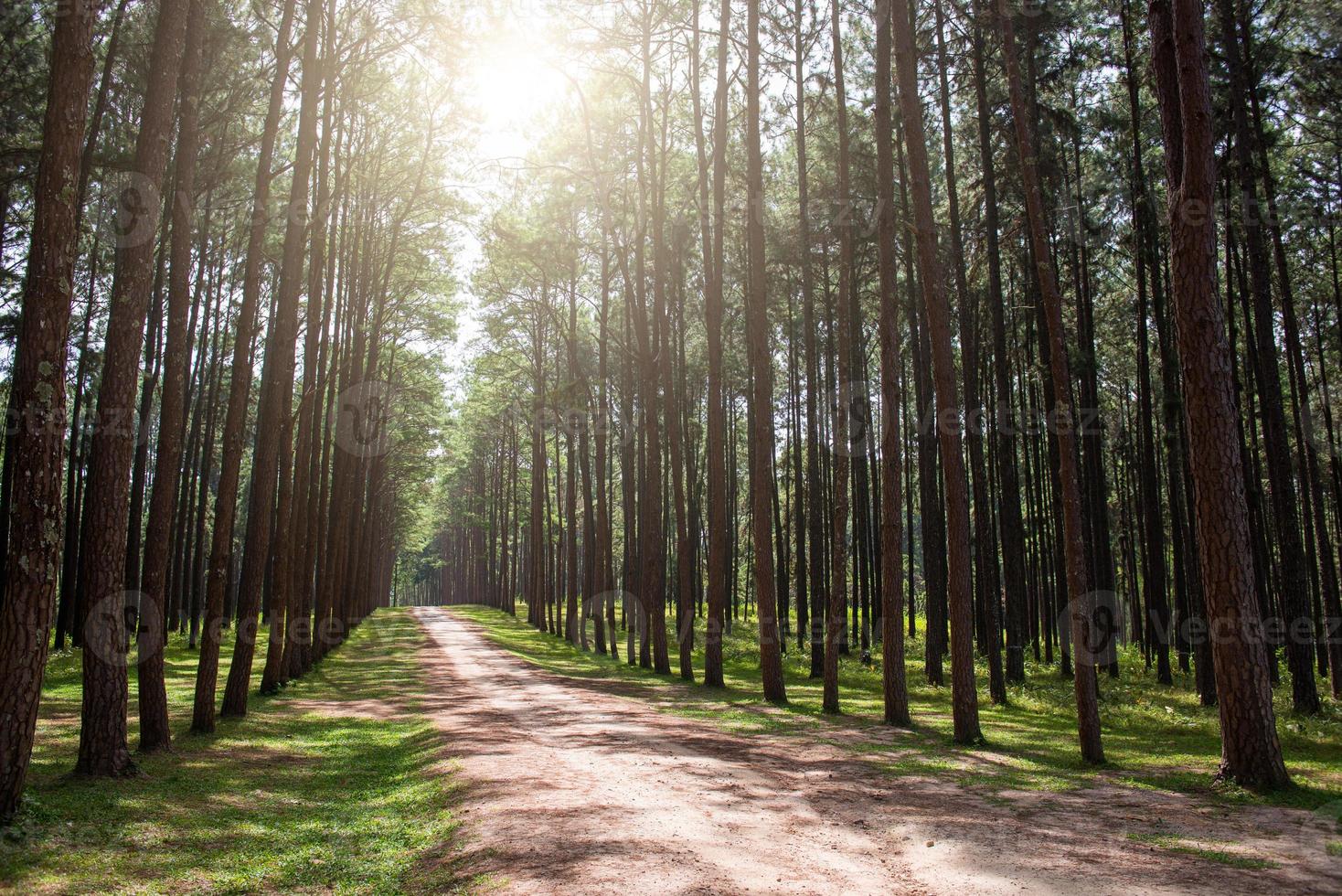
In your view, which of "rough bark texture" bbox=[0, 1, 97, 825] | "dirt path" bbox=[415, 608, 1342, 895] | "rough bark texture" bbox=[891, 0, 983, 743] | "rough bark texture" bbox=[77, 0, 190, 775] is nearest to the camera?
"dirt path" bbox=[415, 608, 1342, 895]

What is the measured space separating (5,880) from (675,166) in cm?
2368

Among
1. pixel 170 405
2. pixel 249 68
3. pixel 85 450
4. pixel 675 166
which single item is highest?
pixel 675 166

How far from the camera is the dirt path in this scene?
5.40 m

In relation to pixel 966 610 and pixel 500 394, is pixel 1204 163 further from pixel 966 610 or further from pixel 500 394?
pixel 500 394

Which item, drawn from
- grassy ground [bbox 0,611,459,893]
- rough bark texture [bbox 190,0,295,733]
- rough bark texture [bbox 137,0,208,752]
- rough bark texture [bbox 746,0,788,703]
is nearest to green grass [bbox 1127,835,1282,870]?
grassy ground [bbox 0,611,459,893]

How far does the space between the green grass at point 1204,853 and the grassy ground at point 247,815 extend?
5162mm

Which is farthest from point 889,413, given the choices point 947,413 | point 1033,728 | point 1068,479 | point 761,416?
point 1033,728

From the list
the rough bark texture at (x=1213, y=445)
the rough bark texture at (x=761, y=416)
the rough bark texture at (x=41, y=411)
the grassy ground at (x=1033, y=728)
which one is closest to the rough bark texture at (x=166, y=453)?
the rough bark texture at (x=41, y=411)

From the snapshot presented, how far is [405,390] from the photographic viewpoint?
3253cm

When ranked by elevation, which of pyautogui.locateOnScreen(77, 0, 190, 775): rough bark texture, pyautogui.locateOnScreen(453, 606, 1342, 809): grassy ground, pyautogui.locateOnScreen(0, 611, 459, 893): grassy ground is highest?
pyautogui.locateOnScreen(77, 0, 190, 775): rough bark texture

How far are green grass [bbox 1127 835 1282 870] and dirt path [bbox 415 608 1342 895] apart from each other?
87 mm

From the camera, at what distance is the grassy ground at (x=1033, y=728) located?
30.7ft

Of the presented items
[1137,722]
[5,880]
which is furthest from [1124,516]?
[5,880]

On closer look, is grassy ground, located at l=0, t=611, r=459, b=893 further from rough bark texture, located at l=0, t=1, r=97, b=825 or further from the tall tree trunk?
the tall tree trunk
